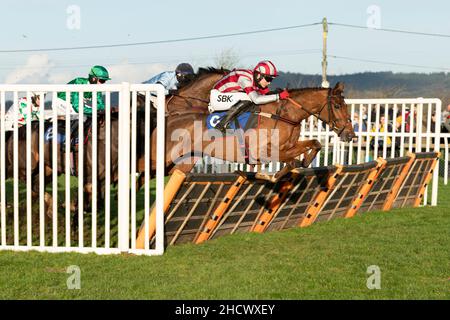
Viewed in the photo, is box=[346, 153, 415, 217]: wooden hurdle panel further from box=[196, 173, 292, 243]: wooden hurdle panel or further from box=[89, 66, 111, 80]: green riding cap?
box=[89, 66, 111, 80]: green riding cap

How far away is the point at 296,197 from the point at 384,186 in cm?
210

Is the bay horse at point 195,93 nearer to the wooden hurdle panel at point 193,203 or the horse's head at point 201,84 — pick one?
the horse's head at point 201,84

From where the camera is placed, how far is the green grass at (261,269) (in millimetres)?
4863

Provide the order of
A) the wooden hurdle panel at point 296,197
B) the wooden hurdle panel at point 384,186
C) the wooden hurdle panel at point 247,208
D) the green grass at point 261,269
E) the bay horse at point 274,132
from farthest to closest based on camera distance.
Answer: the wooden hurdle panel at point 384,186 < the bay horse at point 274,132 < the wooden hurdle panel at point 296,197 < the wooden hurdle panel at point 247,208 < the green grass at point 261,269

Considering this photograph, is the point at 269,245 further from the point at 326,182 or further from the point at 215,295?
the point at 215,295

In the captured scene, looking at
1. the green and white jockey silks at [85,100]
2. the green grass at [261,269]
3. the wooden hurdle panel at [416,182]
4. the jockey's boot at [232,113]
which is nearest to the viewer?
the green grass at [261,269]

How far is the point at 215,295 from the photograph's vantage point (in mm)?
4758

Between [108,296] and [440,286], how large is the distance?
243 cm

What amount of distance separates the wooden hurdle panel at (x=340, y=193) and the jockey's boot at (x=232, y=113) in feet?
4.36

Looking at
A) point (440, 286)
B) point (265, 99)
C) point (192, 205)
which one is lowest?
point (440, 286)

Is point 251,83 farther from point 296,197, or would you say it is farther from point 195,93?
point 296,197

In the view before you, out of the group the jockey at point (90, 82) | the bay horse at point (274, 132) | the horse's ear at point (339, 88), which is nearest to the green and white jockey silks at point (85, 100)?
the jockey at point (90, 82)

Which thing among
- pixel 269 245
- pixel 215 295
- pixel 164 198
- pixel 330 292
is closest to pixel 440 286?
pixel 330 292

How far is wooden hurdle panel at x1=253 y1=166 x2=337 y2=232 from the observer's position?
759 centimetres
